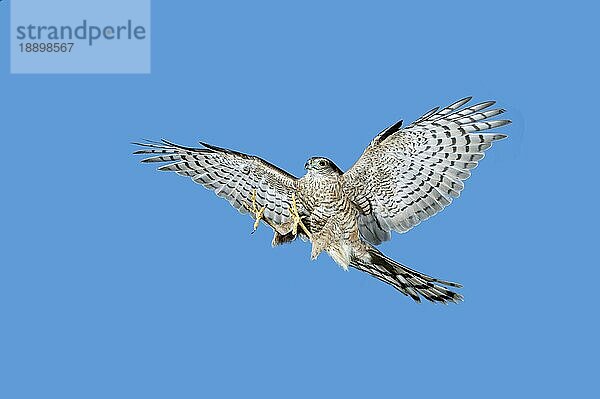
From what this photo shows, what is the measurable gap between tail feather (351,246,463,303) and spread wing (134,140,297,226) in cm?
83

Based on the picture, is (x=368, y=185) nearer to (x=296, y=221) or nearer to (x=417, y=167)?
(x=417, y=167)

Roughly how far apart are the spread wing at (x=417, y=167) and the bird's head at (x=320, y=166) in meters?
0.18

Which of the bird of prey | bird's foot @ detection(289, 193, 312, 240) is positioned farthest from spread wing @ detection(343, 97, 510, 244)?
bird's foot @ detection(289, 193, 312, 240)

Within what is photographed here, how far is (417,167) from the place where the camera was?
803 centimetres

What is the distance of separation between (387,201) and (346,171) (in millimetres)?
486

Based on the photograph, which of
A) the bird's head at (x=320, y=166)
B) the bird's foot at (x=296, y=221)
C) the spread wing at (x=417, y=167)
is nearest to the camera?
the spread wing at (x=417, y=167)

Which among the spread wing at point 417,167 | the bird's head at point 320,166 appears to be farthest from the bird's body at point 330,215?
the spread wing at point 417,167

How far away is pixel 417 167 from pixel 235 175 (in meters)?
1.61

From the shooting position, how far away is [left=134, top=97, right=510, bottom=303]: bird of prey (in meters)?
7.76

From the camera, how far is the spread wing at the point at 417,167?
7691 mm

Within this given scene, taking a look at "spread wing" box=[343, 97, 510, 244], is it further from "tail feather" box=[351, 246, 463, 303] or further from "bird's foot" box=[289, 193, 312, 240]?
"bird's foot" box=[289, 193, 312, 240]

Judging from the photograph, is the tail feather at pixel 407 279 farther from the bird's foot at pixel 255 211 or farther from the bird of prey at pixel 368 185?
the bird's foot at pixel 255 211

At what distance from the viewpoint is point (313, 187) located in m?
8.02

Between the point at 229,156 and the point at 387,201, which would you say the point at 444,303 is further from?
the point at 229,156
